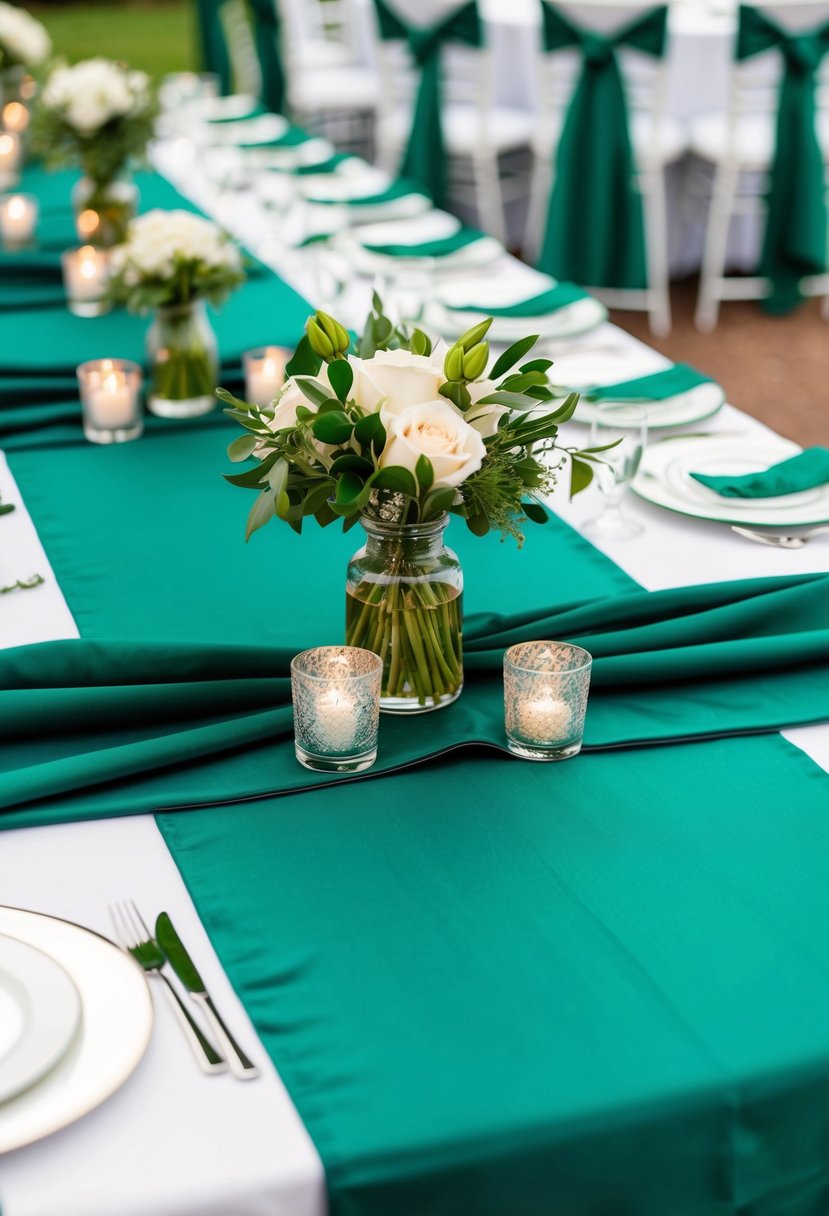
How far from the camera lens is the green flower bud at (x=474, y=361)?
1.22 m

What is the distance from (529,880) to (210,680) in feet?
1.37

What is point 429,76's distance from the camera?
547 cm

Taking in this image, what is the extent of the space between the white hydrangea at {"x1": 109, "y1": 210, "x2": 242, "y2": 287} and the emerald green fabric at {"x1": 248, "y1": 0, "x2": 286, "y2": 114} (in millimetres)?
4127

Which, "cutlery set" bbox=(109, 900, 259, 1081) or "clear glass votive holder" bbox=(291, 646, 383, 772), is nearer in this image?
"cutlery set" bbox=(109, 900, 259, 1081)

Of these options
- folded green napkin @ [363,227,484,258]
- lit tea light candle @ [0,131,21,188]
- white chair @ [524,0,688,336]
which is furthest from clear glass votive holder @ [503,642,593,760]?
white chair @ [524,0,688,336]

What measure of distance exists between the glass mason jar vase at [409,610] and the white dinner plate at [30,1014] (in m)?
0.45

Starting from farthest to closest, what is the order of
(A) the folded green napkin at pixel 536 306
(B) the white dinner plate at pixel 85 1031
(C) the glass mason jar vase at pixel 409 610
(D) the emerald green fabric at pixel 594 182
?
(D) the emerald green fabric at pixel 594 182, (A) the folded green napkin at pixel 536 306, (C) the glass mason jar vase at pixel 409 610, (B) the white dinner plate at pixel 85 1031

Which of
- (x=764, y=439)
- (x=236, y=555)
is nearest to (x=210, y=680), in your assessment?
(x=236, y=555)

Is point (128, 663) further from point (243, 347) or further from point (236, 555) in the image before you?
point (243, 347)

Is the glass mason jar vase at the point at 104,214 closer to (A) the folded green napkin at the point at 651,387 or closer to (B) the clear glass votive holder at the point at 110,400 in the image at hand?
(B) the clear glass votive holder at the point at 110,400

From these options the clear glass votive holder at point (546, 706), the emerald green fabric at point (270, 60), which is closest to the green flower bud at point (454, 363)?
the clear glass votive holder at point (546, 706)

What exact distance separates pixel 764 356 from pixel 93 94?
288 cm

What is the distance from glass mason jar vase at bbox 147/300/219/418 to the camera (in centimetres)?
214

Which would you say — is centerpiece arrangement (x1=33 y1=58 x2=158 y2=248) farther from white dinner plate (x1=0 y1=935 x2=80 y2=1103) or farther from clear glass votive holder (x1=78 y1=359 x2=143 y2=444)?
white dinner plate (x1=0 y1=935 x2=80 y2=1103)
